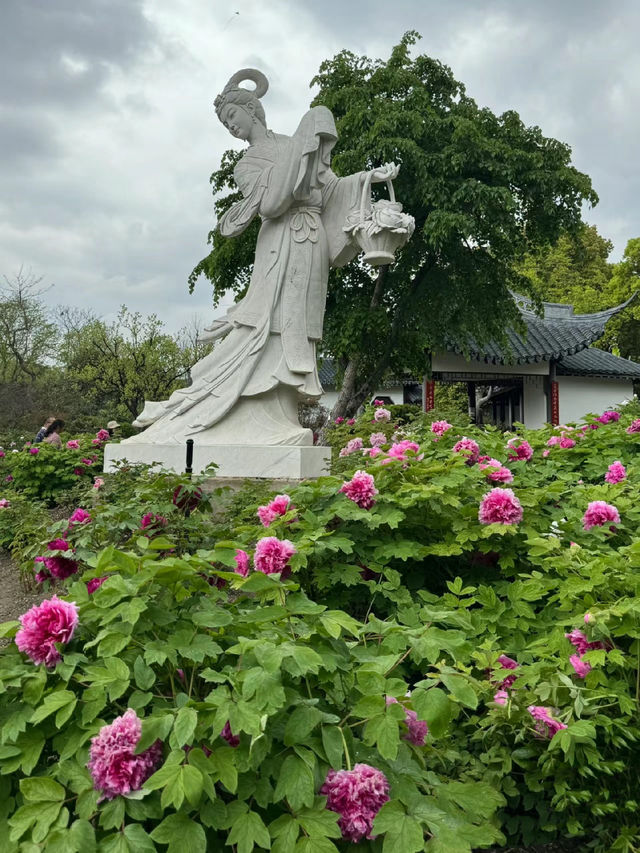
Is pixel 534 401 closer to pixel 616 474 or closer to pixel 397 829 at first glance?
pixel 616 474

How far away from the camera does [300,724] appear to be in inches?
41.8

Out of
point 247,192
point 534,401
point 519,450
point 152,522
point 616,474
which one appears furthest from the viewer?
point 534,401

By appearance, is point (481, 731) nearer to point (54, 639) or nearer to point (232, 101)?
point (54, 639)

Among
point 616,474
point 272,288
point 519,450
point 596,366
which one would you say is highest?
point 596,366

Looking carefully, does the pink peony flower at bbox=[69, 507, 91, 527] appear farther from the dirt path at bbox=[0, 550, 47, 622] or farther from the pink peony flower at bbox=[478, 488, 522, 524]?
the pink peony flower at bbox=[478, 488, 522, 524]

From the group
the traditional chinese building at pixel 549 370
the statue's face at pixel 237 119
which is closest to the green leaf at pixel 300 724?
the statue's face at pixel 237 119

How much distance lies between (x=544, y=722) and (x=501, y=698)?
0.13 metres

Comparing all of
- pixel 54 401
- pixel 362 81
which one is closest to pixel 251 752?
pixel 362 81

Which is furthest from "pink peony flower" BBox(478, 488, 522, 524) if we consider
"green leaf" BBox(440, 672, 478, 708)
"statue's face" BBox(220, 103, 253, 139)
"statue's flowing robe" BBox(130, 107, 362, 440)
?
"statue's face" BBox(220, 103, 253, 139)

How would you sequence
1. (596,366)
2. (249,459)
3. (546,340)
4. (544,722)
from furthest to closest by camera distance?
1. (596,366)
2. (546,340)
3. (249,459)
4. (544,722)

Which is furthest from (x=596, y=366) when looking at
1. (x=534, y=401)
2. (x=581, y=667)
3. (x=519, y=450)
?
(x=581, y=667)

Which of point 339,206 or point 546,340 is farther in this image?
point 546,340

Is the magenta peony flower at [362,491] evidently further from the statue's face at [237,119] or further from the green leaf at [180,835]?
the statue's face at [237,119]

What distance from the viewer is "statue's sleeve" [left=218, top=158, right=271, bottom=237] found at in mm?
5238
